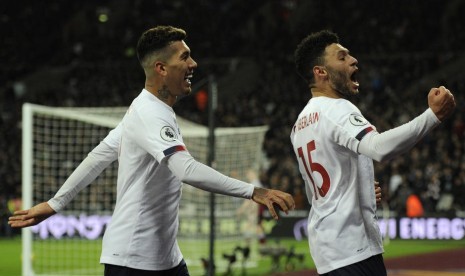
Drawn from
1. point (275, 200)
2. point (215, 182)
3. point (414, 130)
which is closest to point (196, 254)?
point (215, 182)

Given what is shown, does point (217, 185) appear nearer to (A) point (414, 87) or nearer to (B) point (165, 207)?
(B) point (165, 207)

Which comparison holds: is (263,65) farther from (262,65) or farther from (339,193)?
(339,193)

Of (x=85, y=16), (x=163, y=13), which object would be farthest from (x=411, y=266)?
(x=85, y=16)

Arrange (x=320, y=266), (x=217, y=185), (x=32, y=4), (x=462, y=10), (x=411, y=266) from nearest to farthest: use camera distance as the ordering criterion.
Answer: (x=217, y=185) < (x=320, y=266) < (x=411, y=266) < (x=462, y=10) < (x=32, y=4)

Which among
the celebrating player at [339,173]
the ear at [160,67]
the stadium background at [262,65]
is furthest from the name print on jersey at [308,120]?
the stadium background at [262,65]

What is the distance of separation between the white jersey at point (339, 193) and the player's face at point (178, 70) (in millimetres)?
679

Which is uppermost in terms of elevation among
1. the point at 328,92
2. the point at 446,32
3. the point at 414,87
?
the point at 446,32

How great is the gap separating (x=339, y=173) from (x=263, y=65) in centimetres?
2927

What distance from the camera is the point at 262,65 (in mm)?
34000

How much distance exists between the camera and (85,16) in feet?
135

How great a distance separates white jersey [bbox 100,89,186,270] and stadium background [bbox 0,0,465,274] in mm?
19584

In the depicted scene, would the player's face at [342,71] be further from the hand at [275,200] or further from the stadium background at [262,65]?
the stadium background at [262,65]

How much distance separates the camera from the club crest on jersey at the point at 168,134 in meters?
4.73

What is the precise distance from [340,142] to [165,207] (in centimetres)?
94
